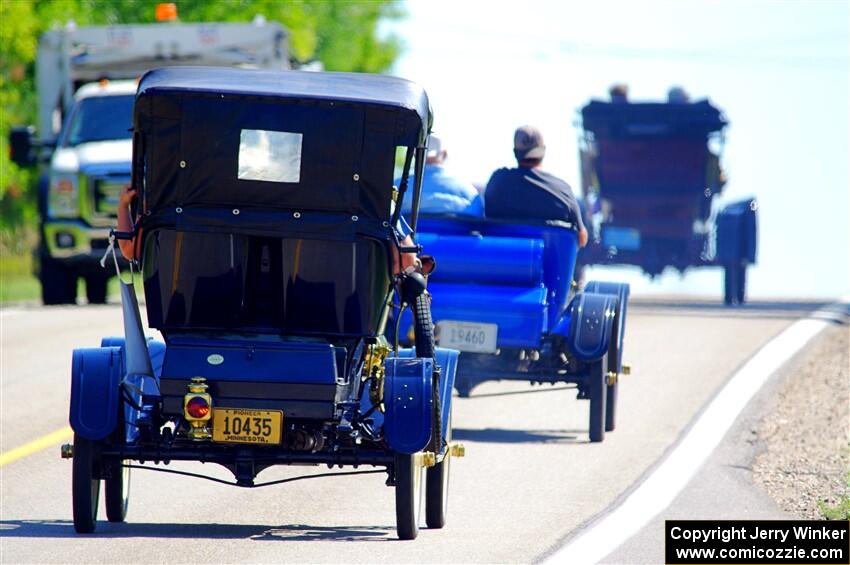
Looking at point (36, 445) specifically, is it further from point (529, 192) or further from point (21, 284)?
point (21, 284)

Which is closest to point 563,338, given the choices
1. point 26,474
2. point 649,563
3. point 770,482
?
point 770,482

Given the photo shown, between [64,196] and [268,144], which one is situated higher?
[268,144]

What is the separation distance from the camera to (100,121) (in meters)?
23.6

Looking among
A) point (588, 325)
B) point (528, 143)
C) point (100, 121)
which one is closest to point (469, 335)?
point (588, 325)

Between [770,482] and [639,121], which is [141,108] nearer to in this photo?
[770,482]

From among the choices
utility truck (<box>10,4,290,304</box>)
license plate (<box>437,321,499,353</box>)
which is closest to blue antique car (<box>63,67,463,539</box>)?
license plate (<box>437,321,499,353</box>)

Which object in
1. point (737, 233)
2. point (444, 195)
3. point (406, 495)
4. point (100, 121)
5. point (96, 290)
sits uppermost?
point (100, 121)

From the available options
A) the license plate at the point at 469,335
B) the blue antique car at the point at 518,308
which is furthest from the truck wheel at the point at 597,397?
the license plate at the point at 469,335

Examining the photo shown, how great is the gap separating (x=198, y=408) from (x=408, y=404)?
3.18 feet

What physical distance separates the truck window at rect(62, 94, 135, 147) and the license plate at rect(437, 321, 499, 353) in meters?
11.4

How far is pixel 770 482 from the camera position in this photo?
1123 cm

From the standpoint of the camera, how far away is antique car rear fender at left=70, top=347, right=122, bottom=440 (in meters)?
8.67

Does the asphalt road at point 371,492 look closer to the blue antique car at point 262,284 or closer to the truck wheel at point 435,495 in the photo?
the truck wheel at point 435,495

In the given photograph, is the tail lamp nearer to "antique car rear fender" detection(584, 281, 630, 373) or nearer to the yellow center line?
the yellow center line
